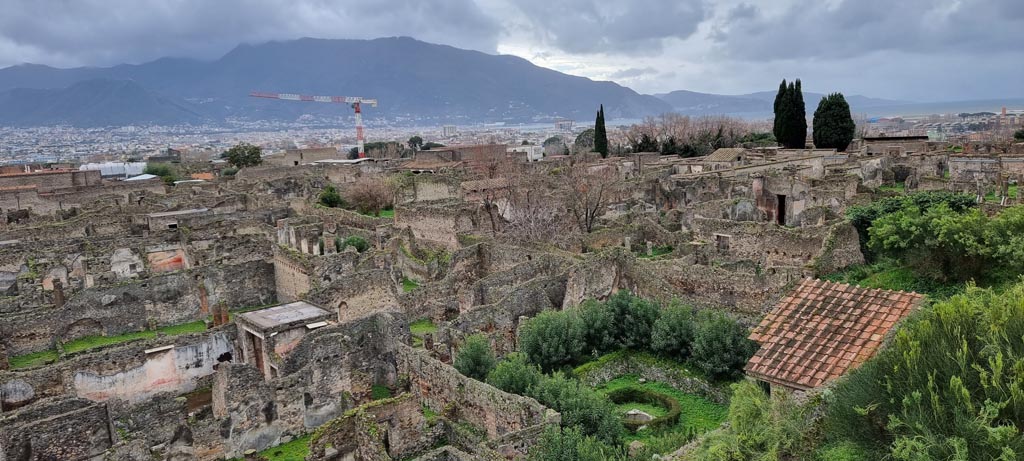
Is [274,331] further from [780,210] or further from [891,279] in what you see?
[780,210]

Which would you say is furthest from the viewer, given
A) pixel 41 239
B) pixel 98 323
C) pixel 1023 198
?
pixel 41 239

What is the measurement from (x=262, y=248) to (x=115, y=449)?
15.9 meters

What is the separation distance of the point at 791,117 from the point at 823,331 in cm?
5101

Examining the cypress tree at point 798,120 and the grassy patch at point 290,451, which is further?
the cypress tree at point 798,120

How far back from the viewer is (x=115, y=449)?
12141 millimetres

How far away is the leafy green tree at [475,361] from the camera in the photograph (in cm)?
1462

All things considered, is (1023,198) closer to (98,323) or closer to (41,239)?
(98,323)

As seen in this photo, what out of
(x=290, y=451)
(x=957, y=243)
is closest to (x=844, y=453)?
(x=957, y=243)

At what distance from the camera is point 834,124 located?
5556 cm

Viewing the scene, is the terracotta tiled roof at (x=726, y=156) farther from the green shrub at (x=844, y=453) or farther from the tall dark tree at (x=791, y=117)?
the green shrub at (x=844, y=453)

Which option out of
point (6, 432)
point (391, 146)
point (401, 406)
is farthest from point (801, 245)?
point (391, 146)

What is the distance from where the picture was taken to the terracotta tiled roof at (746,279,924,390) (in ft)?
34.0

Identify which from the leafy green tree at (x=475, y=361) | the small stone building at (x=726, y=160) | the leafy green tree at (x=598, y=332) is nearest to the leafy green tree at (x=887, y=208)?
the leafy green tree at (x=598, y=332)

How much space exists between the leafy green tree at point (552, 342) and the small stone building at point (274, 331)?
4938 millimetres
